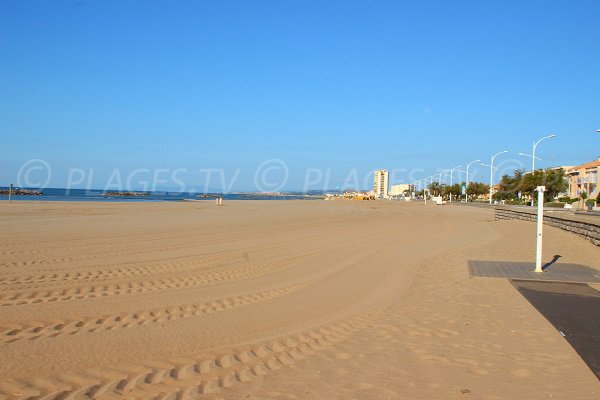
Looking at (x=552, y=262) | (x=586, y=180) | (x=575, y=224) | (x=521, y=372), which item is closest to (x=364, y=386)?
(x=521, y=372)

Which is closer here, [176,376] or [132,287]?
[176,376]

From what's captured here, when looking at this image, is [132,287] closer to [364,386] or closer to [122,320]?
[122,320]

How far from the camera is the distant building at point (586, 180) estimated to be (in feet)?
261

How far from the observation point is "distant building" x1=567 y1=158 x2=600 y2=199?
7962cm

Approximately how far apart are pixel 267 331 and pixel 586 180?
8859 cm

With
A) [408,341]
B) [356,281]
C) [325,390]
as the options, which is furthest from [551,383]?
[356,281]

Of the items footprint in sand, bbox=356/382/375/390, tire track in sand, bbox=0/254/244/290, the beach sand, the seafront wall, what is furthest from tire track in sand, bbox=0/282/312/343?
the seafront wall

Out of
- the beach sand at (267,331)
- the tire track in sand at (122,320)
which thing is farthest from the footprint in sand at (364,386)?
the tire track in sand at (122,320)

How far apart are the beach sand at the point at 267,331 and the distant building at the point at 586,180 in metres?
78.2

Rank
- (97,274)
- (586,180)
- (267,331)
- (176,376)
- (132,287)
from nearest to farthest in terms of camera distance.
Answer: (176,376)
(267,331)
(132,287)
(97,274)
(586,180)

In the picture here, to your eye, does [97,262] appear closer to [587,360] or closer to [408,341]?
[408,341]

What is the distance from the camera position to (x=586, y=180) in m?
81.9

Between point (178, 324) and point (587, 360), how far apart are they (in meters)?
4.63

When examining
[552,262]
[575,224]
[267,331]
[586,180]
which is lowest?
[267,331]
